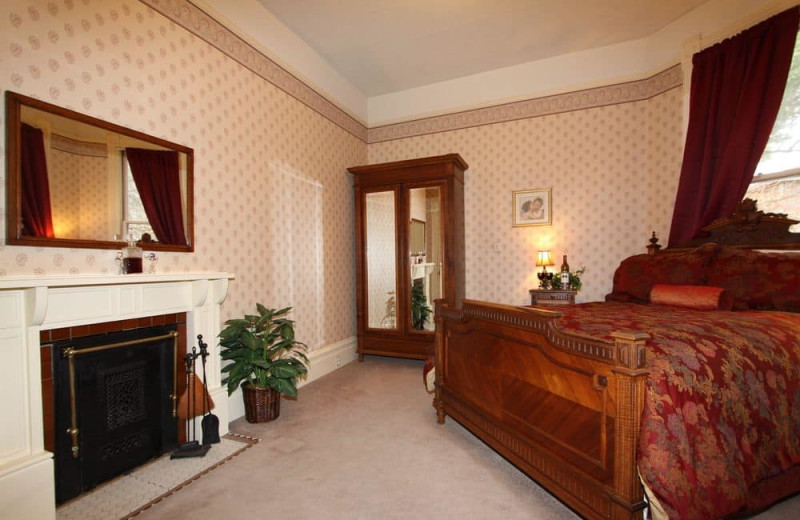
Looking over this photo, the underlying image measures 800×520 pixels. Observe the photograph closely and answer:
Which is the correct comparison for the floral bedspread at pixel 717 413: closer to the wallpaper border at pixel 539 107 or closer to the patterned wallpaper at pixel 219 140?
the patterned wallpaper at pixel 219 140

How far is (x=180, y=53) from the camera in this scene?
268 centimetres

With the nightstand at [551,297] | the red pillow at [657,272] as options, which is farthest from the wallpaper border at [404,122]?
the nightstand at [551,297]

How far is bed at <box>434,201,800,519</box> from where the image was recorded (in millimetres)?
1378

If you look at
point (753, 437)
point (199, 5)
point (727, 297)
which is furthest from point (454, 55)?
point (753, 437)

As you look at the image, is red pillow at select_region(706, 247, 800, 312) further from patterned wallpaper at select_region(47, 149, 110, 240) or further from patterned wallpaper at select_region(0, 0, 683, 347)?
patterned wallpaper at select_region(47, 149, 110, 240)

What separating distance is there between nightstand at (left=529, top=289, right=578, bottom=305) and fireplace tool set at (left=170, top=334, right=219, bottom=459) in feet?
10.5

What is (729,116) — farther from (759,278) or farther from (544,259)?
(544,259)

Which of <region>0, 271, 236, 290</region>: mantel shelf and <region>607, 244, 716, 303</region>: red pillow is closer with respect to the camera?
<region>0, 271, 236, 290</region>: mantel shelf

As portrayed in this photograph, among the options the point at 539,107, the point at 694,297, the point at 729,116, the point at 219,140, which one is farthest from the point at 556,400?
the point at 539,107

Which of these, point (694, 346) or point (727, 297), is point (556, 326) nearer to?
point (694, 346)

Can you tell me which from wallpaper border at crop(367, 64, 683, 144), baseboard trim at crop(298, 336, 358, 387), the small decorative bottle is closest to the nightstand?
wallpaper border at crop(367, 64, 683, 144)

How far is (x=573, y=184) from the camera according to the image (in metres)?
4.44

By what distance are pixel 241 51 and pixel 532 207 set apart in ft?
11.2

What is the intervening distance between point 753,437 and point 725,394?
0.91 ft
